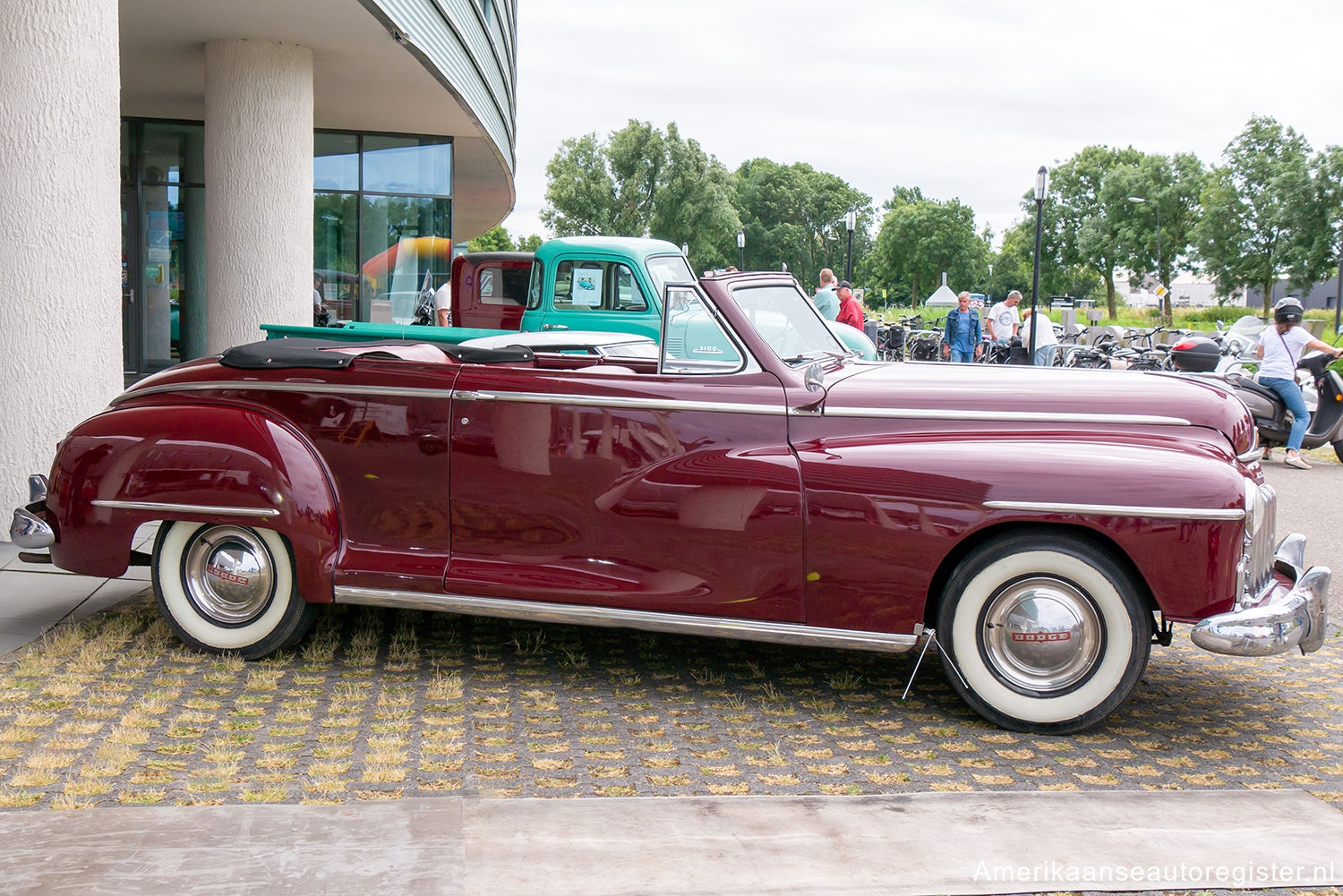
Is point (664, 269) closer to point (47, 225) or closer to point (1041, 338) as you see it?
point (47, 225)

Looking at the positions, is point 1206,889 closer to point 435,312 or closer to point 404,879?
point 404,879

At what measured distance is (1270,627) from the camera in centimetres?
379

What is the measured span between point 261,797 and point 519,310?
905 cm

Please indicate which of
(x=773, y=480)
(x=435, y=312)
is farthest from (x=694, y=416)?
(x=435, y=312)

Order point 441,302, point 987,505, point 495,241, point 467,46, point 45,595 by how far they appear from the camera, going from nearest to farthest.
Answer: point 987,505
point 45,595
point 467,46
point 441,302
point 495,241

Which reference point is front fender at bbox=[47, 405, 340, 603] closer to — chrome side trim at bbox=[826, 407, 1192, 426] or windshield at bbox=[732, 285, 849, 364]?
windshield at bbox=[732, 285, 849, 364]

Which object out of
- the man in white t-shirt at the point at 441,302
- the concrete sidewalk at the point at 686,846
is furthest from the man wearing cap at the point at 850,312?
the concrete sidewalk at the point at 686,846

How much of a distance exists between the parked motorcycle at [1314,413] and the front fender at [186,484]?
34.1 ft

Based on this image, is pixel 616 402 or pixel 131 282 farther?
pixel 131 282

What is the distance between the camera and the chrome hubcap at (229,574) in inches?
186

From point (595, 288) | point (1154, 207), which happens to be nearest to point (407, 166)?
point (595, 288)

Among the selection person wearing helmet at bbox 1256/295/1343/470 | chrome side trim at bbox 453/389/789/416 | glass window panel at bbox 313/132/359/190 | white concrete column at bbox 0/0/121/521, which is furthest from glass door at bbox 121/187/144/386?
person wearing helmet at bbox 1256/295/1343/470

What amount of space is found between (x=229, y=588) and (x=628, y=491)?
5.99ft

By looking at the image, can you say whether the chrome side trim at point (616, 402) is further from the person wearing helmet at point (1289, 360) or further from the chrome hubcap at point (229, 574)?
the person wearing helmet at point (1289, 360)
